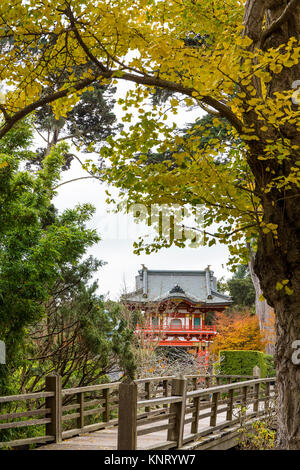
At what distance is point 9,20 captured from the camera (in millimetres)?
5184

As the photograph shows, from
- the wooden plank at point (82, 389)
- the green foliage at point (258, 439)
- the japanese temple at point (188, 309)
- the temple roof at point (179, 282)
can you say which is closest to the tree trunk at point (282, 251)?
the green foliage at point (258, 439)

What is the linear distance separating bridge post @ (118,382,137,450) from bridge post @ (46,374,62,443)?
1.89m

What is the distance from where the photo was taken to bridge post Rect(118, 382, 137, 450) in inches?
234

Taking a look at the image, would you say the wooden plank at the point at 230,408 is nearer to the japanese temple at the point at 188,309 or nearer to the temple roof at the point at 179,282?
the japanese temple at the point at 188,309

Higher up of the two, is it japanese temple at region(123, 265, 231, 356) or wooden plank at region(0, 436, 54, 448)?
japanese temple at region(123, 265, 231, 356)

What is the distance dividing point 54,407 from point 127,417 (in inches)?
79.6

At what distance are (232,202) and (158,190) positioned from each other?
0.79 metres

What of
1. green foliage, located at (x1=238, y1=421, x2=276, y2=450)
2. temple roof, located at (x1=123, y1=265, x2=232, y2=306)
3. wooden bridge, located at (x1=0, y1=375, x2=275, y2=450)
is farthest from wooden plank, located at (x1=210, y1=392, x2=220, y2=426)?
temple roof, located at (x1=123, y1=265, x2=232, y2=306)

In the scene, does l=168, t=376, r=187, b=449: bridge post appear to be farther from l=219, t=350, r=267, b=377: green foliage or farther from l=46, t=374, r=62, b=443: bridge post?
l=219, t=350, r=267, b=377: green foliage

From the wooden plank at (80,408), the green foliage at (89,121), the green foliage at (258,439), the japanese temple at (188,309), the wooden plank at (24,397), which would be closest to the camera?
the wooden plank at (24,397)

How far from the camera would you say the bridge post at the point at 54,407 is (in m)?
7.60

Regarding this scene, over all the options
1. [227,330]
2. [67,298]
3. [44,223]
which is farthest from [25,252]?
[227,330]

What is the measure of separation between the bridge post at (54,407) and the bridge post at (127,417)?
1892 millimetres

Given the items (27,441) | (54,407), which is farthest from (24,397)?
(54,407)
